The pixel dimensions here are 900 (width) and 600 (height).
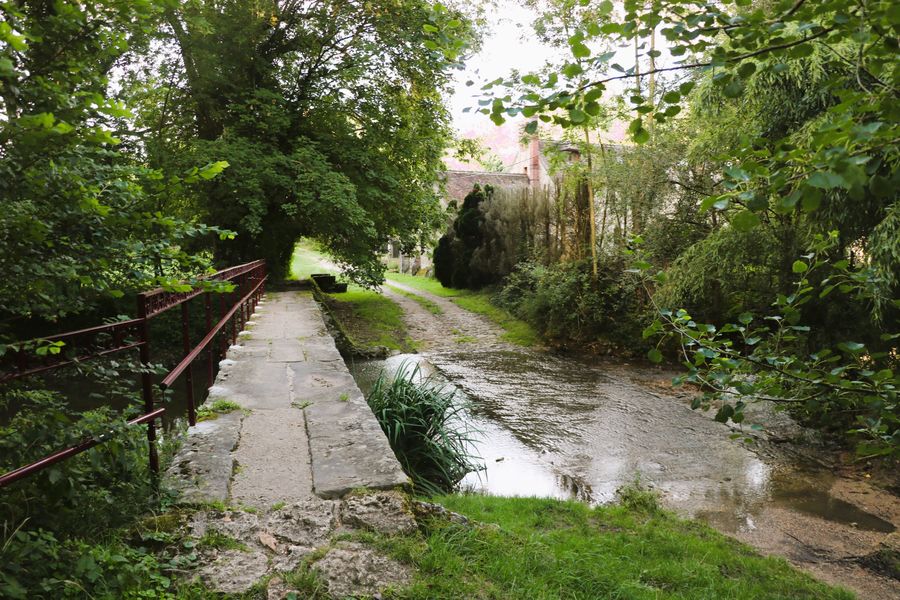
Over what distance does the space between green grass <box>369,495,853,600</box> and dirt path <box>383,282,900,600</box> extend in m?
0.58

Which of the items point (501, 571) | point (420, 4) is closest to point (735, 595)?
point (501, 571)

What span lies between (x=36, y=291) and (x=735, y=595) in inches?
138

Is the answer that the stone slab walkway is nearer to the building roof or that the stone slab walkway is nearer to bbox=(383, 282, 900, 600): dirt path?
bbox=(383, 282, 900, 600): dirt path

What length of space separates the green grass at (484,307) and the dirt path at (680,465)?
247 centimetres

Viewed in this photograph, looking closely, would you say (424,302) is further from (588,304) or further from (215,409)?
(215,409)

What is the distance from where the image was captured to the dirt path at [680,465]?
4.12 m

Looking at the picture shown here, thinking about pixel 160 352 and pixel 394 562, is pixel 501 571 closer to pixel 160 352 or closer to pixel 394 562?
pixel 394 562

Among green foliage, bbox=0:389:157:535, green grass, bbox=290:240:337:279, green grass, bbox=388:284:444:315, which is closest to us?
green foliage, bbox=0:389:157:535

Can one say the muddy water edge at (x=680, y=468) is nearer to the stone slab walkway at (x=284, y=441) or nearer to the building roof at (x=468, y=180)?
the stone slab walkway at (x=284, y=441)

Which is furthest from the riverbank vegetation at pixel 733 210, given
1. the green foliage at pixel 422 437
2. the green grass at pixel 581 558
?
the green foliage at pixel 422 437

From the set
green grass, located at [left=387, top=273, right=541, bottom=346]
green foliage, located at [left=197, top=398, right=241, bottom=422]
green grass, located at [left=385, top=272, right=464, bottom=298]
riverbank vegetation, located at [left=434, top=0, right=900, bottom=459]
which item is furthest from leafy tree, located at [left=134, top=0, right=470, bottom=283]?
green foliage, located at [left=197, top=398, right=241, bottom=422]

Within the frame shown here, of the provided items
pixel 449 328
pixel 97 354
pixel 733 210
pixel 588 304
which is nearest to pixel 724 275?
pixel 733 210

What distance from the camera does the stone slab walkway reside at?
3.00 metres

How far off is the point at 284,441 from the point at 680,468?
3833mm
